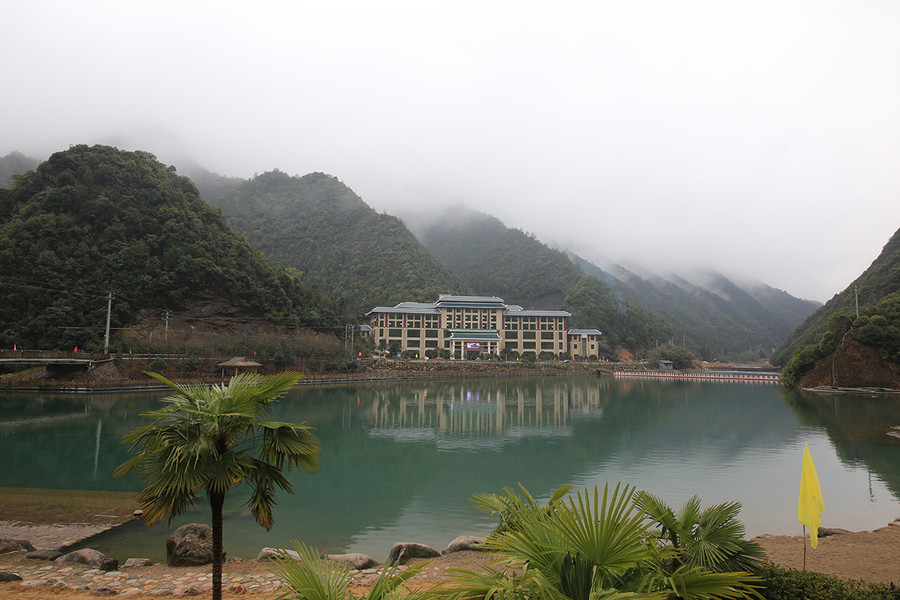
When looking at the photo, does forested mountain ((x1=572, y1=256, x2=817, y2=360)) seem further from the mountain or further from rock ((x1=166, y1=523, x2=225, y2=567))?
rock ((x1=166, y1=523, x2=225, y2=567))

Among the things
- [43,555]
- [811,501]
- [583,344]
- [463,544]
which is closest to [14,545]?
[43,555]

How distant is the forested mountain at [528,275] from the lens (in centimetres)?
8238

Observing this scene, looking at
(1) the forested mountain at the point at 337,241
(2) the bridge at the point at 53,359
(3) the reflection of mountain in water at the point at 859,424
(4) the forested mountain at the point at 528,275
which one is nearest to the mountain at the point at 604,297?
Answer: (4) the forested mountain at the point at 528,275

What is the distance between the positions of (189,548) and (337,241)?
3516 inches

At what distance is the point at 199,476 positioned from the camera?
10.7 feet

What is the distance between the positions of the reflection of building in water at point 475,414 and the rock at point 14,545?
37.8 feet

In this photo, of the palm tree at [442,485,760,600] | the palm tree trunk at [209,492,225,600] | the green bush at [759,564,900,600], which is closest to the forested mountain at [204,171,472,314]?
the palm tree trunk at [209,492,225,600]

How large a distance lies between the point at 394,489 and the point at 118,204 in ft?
137

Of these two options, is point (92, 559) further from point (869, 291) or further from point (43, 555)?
point (869, 291)

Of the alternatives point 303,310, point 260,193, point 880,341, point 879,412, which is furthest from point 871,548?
point 260,193

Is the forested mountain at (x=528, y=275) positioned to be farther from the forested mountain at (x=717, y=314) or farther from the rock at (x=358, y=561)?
the rock at (x=358, y=561)

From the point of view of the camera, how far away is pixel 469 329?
219 ft

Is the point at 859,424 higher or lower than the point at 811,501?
lower

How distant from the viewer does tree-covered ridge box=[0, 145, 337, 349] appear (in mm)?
33500
